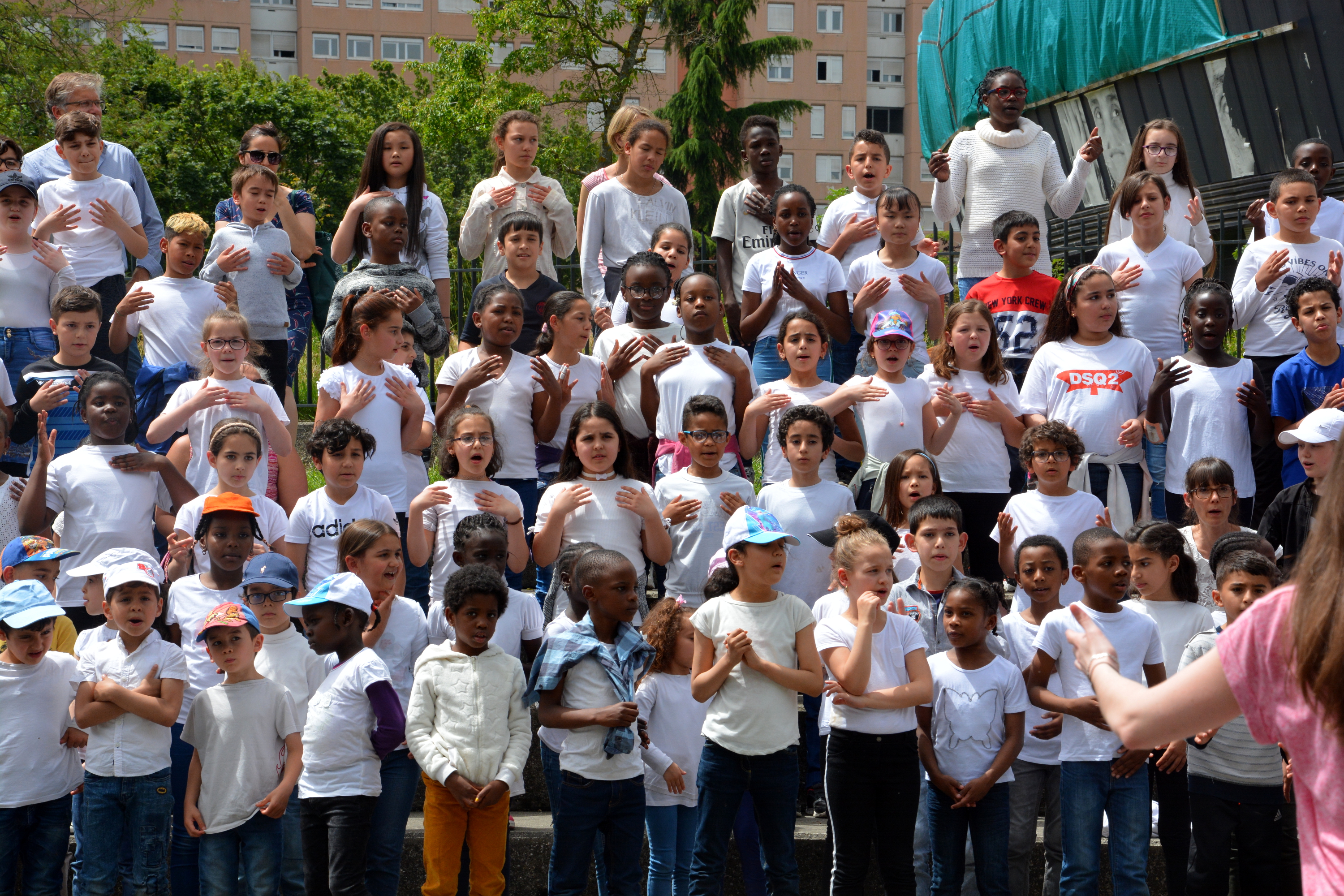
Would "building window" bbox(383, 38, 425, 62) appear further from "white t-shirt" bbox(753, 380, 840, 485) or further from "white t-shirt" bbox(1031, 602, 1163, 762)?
"white t-shirt" bbox(1031, 602, 1163, 762)

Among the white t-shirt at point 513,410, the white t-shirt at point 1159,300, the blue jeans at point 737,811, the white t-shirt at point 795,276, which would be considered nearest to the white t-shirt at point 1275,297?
the white t-shirt at point 1159,300

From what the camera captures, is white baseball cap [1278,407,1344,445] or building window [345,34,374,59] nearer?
white baseball cap [1278,407,1344,445]

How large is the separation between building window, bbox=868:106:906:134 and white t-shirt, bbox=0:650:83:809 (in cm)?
5697

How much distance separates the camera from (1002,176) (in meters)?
7.96

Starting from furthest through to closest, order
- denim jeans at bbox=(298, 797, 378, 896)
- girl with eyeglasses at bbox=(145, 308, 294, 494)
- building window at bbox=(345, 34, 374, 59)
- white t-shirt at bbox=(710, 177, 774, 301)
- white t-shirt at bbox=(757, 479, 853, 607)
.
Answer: building window at bbox=(345, 34, 374, 59), white t-shirt at bbox=(710, 177, 774, 301), girl with eyeglasses at bbox=(145, 308, 294, 494), white t-shirt at bbox=(757, 479, 853, 607), denim jeans at bbox=(298, 797, 378, 896)

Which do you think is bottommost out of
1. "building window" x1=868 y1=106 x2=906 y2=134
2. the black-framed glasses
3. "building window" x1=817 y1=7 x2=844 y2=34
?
the black-framed glasses

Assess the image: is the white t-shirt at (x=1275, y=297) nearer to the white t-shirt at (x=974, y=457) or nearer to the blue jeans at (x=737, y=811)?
the white t-shirt at (x=974, y=457)

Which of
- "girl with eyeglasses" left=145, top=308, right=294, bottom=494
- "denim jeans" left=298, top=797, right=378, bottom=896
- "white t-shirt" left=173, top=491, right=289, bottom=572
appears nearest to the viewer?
"denim jeans" left=298, top=797, right=378, bottom=896

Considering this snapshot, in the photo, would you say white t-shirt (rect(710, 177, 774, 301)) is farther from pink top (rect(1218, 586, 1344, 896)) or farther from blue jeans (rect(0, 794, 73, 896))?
pink top (rect(1218, 586, 1344, 896))

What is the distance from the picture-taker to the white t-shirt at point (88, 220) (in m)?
7.66

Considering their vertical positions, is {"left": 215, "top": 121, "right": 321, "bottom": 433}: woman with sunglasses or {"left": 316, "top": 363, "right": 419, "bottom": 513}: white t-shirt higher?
{"left": 215, "top": 121, "right": 321, "bottom": 433}: woman with sunglasses

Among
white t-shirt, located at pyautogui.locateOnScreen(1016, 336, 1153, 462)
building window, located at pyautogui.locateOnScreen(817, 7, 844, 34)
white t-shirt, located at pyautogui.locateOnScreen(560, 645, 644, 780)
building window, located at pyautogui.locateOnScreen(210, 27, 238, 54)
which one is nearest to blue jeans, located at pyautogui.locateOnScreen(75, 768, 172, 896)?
white t-shirt, located at pyautogui.locateOnScreen(560, 645, 644, 780)

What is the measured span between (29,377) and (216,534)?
1934 millimetres

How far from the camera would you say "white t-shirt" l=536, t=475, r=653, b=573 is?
5773 mm
